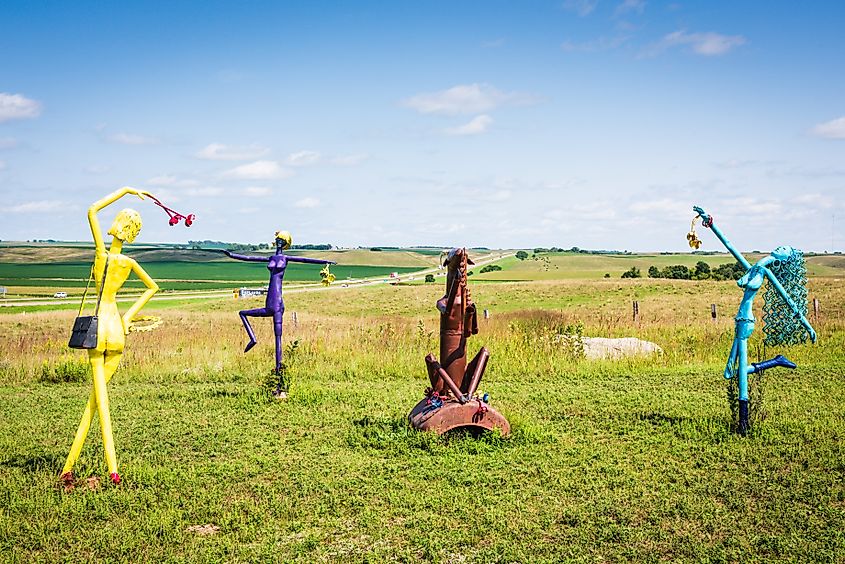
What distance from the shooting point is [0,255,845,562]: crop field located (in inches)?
237

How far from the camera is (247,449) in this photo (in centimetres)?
887

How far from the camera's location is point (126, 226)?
733 centimetres

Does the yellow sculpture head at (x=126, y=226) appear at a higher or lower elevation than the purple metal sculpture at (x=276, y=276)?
higher

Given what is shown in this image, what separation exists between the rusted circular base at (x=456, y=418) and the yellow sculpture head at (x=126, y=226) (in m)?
3.94

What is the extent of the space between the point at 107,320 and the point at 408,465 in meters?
3.49

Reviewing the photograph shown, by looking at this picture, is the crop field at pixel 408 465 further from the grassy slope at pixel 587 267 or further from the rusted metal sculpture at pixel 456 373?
the grassy slope at pixel 587 267

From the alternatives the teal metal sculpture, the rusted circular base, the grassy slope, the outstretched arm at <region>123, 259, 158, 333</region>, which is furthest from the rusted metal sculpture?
the grassy slope

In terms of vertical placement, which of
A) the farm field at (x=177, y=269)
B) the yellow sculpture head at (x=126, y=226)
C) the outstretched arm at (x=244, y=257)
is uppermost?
the yellow sculpture head at (x=126, y=226)

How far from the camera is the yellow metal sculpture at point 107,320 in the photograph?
7.17m

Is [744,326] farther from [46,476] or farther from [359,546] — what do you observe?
[46,476]

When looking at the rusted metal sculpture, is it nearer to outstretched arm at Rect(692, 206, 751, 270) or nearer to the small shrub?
outstretched arm at Rect(692, 206, 751, 270)

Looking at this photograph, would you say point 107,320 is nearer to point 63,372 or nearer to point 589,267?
point 63,372

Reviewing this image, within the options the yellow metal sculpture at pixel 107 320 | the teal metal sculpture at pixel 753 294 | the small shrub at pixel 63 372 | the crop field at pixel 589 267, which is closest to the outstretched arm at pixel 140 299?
the yellow metal sculpture at pixel 107 320

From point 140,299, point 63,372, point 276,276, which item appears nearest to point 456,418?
point 140,299
